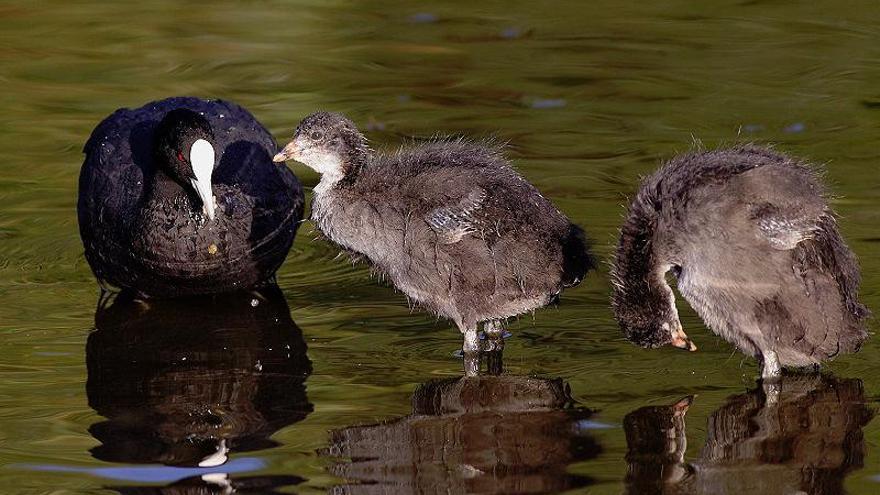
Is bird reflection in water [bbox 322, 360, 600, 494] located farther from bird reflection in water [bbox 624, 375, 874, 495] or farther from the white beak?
the white beak

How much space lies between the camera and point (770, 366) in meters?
5.77

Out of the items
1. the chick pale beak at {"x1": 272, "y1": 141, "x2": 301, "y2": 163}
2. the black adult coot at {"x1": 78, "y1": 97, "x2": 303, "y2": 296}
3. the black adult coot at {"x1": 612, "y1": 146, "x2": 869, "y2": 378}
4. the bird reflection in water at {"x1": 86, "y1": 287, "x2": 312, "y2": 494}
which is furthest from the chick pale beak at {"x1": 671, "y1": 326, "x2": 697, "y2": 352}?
the black adult coot at {"x1": 78, "y1": 97, "x2": 303, "y2": 296}

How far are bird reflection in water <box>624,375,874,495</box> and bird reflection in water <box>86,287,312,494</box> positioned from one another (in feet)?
3.63

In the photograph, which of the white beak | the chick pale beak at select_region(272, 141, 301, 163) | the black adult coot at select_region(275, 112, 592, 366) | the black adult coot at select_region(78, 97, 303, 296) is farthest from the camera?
the black adult coot at select_region(78, 97, 303, 296)

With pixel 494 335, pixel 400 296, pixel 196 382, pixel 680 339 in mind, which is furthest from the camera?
pixel 400 296

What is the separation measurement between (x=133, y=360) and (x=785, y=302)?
2426 mm

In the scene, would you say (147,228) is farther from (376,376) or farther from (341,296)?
(376,376)

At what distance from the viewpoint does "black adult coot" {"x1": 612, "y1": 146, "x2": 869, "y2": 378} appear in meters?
5.51

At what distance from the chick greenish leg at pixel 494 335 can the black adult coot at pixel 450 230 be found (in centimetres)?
7

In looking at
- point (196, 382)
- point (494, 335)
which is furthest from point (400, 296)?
point (196, 382)

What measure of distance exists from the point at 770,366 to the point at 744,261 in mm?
466

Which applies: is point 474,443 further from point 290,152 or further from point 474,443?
point 290,152

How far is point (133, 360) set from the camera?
636 centimetres

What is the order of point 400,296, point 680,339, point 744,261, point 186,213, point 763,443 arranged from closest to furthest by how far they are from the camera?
point 763,443 < point 744,261 < point 680,339 < point 400,296 < point 186,213
